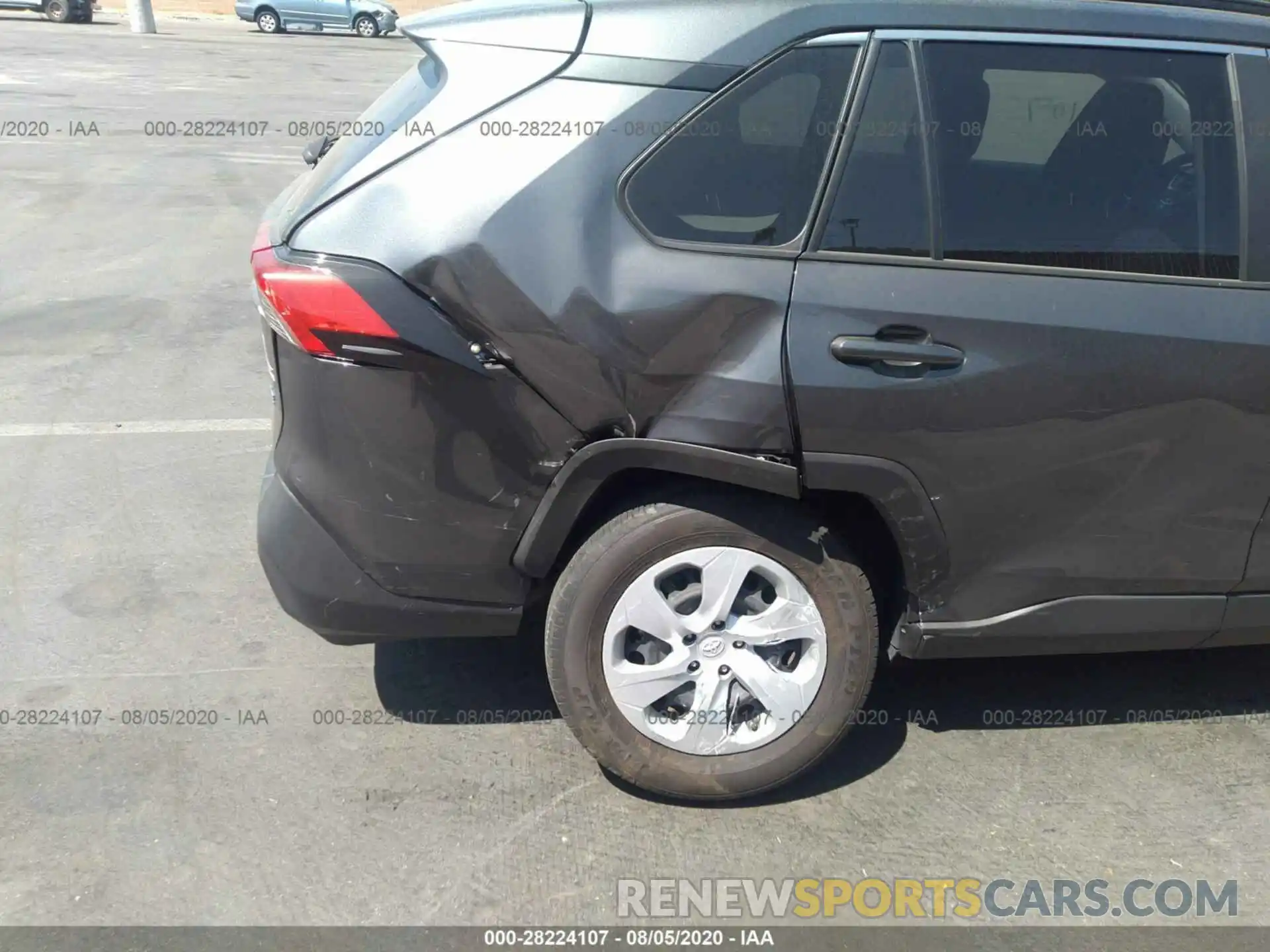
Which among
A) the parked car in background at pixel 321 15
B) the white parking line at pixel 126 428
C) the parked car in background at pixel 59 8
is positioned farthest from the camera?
the parked car in background at pixel 321 15

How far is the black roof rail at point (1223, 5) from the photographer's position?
2.90m

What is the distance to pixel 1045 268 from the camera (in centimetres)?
280

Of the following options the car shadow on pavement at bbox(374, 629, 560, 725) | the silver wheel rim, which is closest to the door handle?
the silver wheel rim

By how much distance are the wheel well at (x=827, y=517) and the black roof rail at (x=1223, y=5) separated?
1386 millimetres

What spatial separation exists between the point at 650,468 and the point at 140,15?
31.3 m

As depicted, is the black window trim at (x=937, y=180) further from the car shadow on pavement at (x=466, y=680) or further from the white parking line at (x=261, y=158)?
the white parking line at (x=261, y=158)

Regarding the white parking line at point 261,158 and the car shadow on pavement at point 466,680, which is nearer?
the car shadow on pavement at point 466,680

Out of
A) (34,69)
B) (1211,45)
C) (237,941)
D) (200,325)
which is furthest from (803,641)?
(34,69)

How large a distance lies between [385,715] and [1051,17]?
252 centimetres

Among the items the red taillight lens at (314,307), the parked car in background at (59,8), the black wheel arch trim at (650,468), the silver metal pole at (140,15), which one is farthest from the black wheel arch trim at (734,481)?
the parked car in background at (59,8)

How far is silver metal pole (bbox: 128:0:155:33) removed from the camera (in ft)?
95.5

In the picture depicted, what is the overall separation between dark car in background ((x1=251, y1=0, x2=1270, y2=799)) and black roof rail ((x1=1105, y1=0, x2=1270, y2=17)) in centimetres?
2

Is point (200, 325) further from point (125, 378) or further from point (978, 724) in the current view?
point (978, 724)

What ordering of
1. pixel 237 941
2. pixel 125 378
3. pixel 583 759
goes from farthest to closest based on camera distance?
pixel 125 378, pixel 583 759, pixel 237 941
